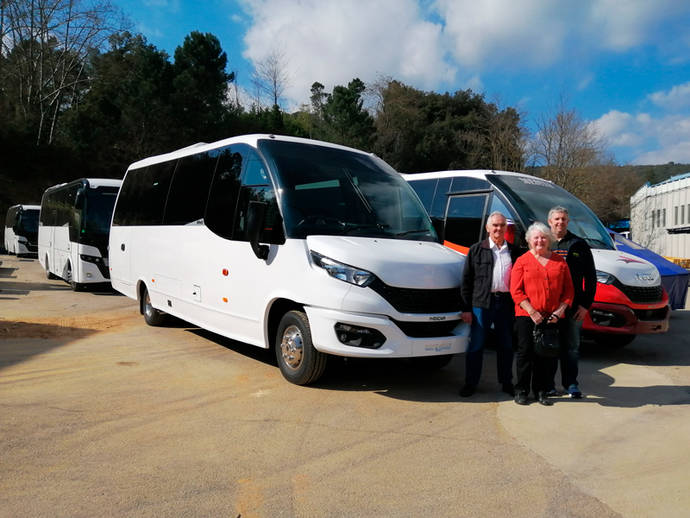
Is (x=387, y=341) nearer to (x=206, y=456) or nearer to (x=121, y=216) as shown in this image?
(x=206, y=456)

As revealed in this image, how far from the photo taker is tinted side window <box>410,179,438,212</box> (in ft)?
31.9

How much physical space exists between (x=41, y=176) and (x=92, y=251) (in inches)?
1082

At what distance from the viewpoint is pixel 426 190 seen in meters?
9.90

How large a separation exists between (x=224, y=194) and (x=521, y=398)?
13.4 ft

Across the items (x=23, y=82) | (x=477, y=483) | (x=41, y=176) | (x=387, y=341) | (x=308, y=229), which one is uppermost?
(x=23, y=82)

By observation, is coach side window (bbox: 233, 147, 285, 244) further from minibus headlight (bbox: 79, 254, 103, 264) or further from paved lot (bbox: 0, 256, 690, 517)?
minibus headlight (bbox: 79, 254, 103, 264)

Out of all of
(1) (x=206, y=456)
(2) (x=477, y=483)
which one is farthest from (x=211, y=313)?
(2) (x=477, y=483)

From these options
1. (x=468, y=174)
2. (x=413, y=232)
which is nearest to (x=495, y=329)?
(x=413, y=232)

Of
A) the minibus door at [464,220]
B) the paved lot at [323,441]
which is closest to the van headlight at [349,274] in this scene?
the paved lot at [323,441]

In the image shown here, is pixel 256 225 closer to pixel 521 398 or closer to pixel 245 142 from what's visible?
pixel 245 142

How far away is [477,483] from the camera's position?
367 centimetres

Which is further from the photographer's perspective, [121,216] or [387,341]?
[121,216]

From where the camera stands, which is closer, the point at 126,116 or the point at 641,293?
the point at 641,293

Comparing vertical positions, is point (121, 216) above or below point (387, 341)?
above
